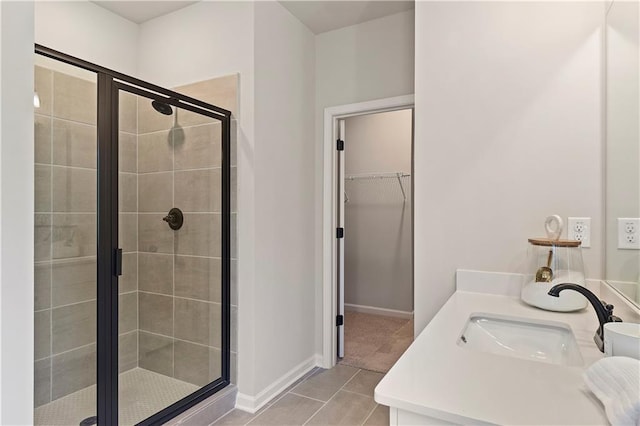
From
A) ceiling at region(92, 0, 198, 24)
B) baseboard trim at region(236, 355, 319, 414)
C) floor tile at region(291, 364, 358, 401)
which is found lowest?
floor tile at region(291, 364, 358, 401)

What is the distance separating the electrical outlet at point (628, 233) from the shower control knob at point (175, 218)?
2164 mm

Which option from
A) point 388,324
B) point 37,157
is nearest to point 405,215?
point 388,324

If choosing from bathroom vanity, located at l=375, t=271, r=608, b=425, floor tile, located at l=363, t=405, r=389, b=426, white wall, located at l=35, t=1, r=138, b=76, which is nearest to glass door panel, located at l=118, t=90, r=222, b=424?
white wall, located at l=35, t=1, r=138, b=76

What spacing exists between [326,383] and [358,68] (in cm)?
224

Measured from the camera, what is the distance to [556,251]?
1.57 m

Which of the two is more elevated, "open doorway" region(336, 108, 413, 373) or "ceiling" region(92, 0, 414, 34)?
"ceiling" region(92, 0, 414, 34)

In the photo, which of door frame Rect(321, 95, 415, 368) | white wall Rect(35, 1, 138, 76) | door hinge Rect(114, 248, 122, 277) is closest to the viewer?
door hinge Rect(114, 248, 122, 277)

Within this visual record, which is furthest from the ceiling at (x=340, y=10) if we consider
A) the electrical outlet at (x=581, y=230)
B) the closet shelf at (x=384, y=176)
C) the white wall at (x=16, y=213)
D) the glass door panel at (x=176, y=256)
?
the white wall at (x=16, y=213)

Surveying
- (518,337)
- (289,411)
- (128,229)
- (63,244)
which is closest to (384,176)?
(289,411)

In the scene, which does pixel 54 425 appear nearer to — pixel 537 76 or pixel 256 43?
→ pixel 256 43

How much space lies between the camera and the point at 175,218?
2312mm

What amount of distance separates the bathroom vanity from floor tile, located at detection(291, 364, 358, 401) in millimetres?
1406

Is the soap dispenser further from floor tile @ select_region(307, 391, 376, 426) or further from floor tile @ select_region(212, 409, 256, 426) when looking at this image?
floor tile @ select_region(212, 409, 256, 426)

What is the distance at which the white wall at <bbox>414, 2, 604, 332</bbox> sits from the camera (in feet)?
5.34
